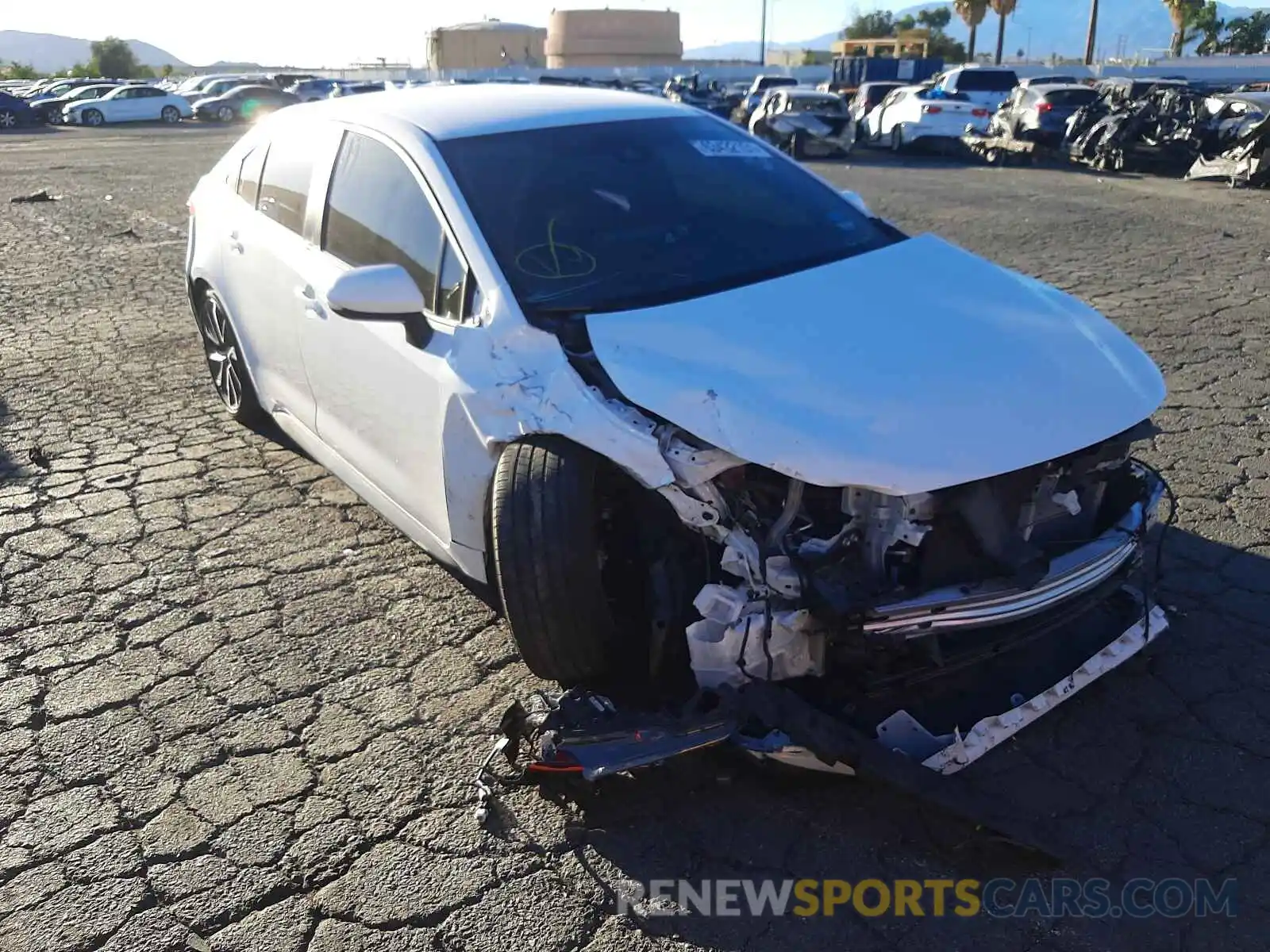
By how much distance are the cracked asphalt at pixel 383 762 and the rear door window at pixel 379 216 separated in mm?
1240

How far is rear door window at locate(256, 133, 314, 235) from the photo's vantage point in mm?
4289

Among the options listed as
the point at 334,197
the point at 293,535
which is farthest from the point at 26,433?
the point at 334,197

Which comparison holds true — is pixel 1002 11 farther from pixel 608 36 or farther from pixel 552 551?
pixel 552 551

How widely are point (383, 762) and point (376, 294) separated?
1.43 m

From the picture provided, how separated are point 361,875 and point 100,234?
37.8ft

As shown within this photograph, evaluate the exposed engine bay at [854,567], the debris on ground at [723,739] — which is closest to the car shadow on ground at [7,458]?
the debris on ground at [723,739]

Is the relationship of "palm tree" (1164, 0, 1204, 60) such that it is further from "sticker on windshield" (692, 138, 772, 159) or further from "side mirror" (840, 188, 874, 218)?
"sticker on windshield" (692, 138, 772, 159)

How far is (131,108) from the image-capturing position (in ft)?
122

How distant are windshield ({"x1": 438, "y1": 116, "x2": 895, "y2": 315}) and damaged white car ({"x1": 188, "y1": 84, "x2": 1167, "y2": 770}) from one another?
0.04ft

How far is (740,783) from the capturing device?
9.64 ft

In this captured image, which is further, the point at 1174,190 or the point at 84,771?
the point at 1174,190

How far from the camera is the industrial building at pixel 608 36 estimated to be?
81812 millimetres

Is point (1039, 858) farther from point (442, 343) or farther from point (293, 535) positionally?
point (293, 535)

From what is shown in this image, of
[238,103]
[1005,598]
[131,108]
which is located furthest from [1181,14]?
[1005,598]
